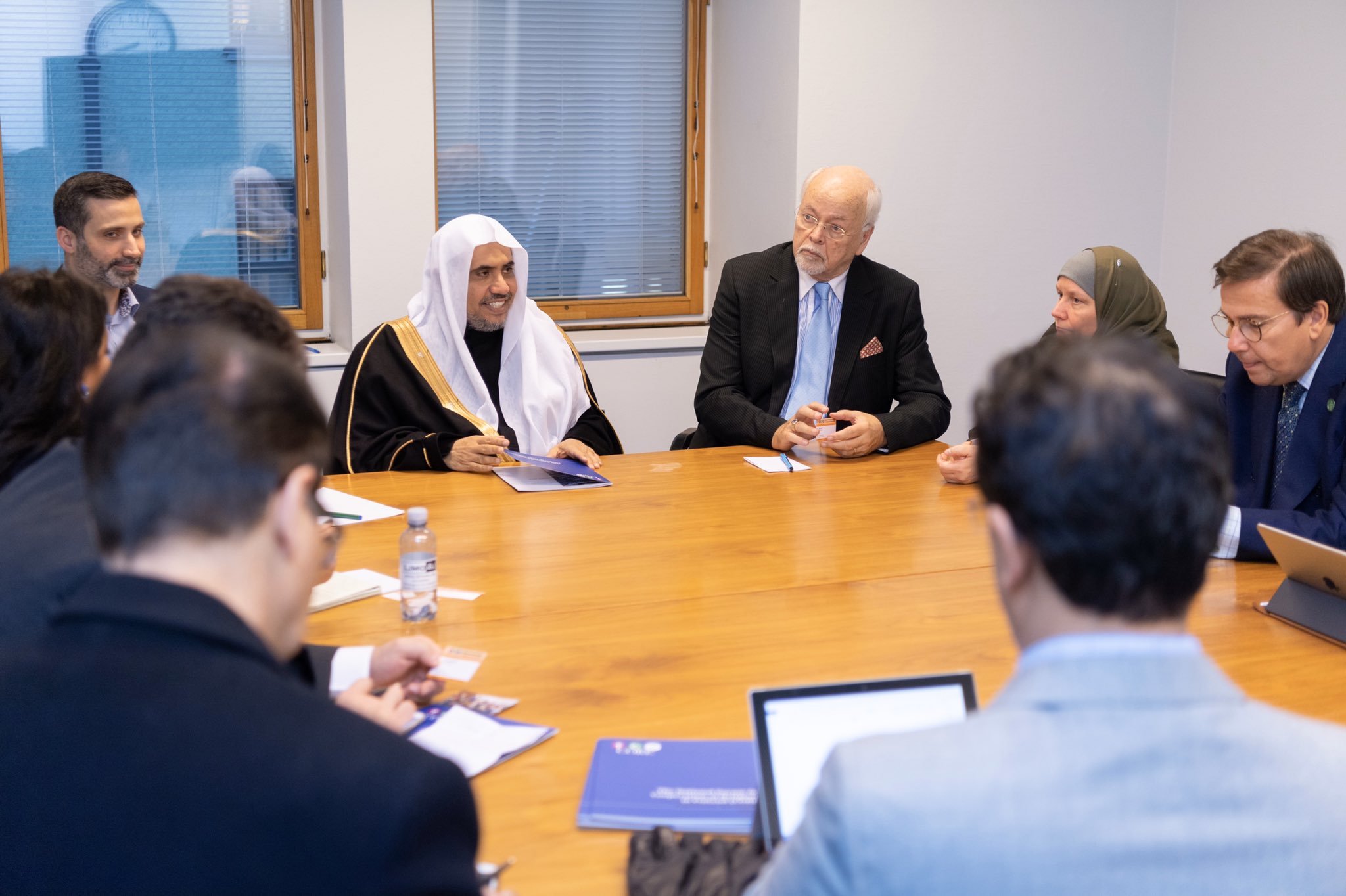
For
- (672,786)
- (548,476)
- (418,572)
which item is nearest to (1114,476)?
(672,786)

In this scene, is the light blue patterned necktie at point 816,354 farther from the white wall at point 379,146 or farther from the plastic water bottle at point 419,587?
the plastic water bottle at point 419,587

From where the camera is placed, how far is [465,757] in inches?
Answer: 64.0

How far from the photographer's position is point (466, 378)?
150 inches

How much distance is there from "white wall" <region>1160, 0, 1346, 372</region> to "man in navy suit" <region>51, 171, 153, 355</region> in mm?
4439

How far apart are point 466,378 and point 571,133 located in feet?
7.01

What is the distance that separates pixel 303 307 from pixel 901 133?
9.10ft

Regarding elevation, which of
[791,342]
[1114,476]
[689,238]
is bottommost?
[791,342]

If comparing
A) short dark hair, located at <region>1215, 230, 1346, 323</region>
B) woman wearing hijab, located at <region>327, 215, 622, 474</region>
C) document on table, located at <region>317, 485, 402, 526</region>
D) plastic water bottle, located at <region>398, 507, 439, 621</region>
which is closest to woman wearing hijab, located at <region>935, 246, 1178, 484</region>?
short dark hair, located at <region>1215, 230, 1346, 323</region>

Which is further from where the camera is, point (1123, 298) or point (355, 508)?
point (1123, 298)

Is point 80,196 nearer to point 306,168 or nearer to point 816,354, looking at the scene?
point 306,168

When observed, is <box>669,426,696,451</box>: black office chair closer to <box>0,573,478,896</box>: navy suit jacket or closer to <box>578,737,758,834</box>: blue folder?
<box>578,737,758,834</box>: blue folder

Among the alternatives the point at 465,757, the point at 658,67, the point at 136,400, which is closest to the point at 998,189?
the point at 658,67

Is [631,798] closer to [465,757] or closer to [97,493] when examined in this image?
[465,757]

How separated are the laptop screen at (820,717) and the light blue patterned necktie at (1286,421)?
5.89ft
